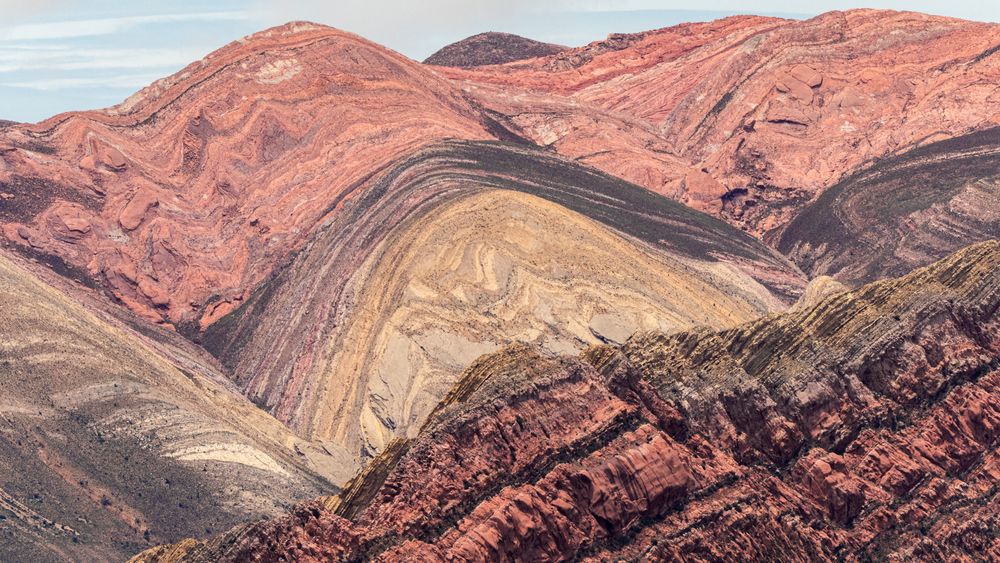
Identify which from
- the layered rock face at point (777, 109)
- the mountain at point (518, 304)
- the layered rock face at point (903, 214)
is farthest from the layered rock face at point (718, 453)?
the layered rock face at point (777, 109)

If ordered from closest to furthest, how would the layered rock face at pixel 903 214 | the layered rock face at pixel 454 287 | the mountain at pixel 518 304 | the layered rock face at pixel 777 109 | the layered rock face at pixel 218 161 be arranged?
the mountain at pixel 518 304
the layered rock face at pixel 454 287
the layered rock face at pixel 903 214
the layered rock face at pixel 218 161
the layered rock face at pixel 777 109

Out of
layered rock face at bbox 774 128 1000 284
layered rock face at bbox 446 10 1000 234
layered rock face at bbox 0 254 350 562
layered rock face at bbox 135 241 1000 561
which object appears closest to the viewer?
layered rock face at bbox 135 241 1000 561

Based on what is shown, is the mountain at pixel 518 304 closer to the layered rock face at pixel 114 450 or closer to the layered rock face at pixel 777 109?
the layered rock face at pixel 114 450

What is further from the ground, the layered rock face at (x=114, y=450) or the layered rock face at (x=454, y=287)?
the layered rock face at (x=454, y=287)

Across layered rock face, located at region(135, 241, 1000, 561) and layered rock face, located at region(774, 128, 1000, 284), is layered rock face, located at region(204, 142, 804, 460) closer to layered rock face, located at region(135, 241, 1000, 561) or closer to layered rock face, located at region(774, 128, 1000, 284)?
layered rock face, located at region(774, 128, 1000, 284)

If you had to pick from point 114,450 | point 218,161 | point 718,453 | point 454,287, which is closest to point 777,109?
point 218,161

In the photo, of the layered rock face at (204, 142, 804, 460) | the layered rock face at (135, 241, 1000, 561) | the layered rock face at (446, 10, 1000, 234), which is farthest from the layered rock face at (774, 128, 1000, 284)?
the layered rock face at (135, 241, 1000, 561)
